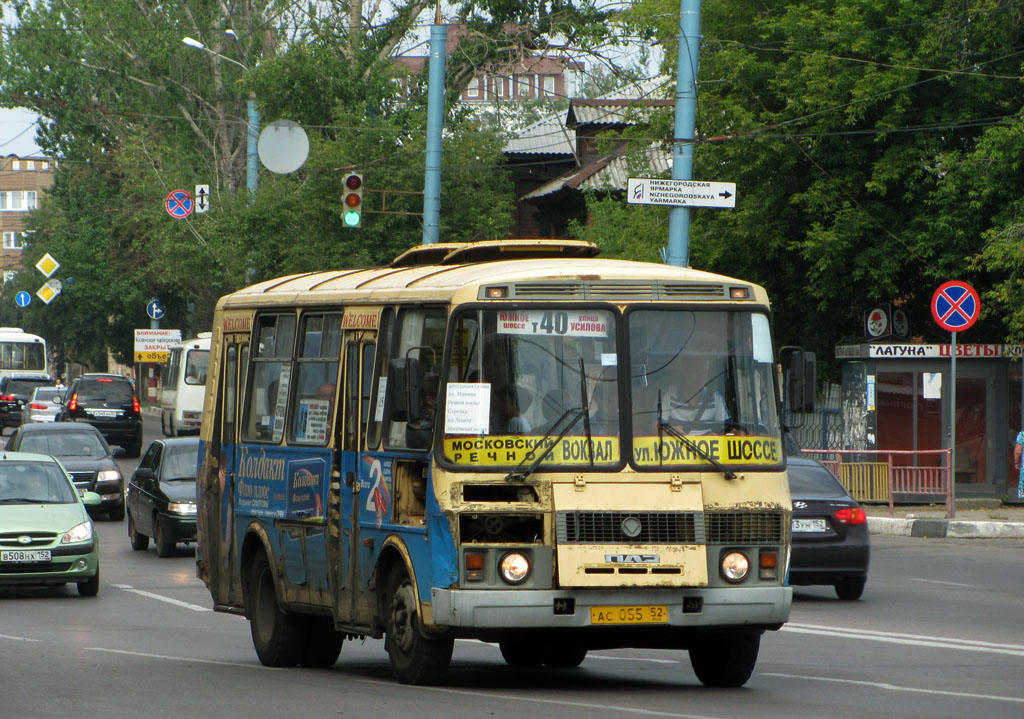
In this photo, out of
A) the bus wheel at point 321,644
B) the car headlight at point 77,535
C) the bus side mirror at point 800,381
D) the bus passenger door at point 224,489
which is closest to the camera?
the bus side mirror at point 800,381

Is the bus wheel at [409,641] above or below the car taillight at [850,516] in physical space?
below

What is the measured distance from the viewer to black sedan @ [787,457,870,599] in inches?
664

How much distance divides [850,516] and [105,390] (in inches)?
1309

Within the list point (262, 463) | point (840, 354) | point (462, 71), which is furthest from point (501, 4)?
point (262, 463)

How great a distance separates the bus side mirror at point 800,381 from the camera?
10.4 m

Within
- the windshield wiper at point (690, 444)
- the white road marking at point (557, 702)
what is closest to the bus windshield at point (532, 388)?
the windshield wiper at point (690, 444)

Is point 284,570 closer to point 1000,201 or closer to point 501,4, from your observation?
point 1000,201

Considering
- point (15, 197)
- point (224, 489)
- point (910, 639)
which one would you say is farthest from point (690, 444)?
point (15, 197)

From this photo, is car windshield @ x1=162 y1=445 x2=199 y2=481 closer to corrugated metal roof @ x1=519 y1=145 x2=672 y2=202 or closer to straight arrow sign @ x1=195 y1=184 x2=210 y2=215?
corrugated metal roof @ x1=519 y1=145 x2=672 y2=202

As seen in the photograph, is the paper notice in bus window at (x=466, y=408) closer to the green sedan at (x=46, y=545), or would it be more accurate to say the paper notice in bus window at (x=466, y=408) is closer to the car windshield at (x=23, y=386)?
the green sedan at (x=46, y=545)

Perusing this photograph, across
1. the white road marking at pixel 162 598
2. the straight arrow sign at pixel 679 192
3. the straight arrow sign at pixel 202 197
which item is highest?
the straight arrow sign at pixel 202 197

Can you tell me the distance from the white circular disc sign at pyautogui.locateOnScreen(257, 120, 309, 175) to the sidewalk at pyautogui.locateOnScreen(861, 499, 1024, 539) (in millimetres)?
12230

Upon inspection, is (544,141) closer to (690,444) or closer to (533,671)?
(533,671)

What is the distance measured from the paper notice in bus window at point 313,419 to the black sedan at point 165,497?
1189 cm
